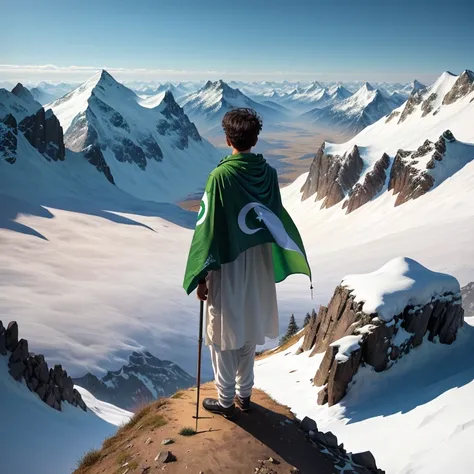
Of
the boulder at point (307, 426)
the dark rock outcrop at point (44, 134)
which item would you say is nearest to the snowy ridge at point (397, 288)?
the boulder at point (307, 426)

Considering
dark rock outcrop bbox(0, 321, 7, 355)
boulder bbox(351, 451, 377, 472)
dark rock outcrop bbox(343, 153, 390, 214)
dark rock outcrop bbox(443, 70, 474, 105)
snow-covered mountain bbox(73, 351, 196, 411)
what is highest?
dark rock outcrop bbox(443, 70, 474, 105)

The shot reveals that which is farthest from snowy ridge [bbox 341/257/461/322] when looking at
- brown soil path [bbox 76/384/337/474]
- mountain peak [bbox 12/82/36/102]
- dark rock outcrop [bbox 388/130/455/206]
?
mountain peak [bbox 12/82/36/102]

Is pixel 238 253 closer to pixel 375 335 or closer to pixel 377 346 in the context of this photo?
pixel 375 335

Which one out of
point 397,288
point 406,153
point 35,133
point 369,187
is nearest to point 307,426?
point 397,288

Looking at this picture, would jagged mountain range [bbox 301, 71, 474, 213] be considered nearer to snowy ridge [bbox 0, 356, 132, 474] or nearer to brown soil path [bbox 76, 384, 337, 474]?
snowy ridge [bbox 0, 356, 132, 474]

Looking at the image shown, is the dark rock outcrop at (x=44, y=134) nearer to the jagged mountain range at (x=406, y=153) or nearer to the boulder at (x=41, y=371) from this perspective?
the jagged mountain range at (x=406, y=153)

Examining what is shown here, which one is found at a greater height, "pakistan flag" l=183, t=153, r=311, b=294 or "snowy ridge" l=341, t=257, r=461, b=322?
"pakistan flag" l=183, t=153, r=311, b=294

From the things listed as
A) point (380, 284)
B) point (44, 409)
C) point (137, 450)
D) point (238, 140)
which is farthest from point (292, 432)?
point (44, 409)
